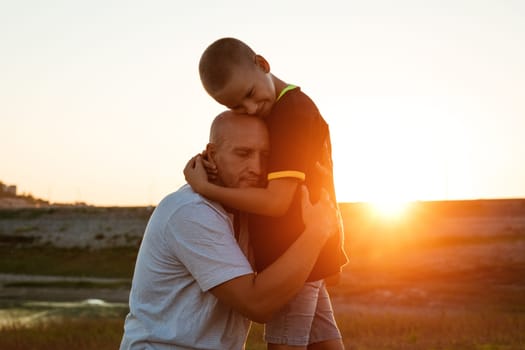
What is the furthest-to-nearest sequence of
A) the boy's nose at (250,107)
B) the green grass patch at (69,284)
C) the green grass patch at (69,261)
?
the green grass patch at (69,261) < the green grass patch at (69,284) < the boy's nose at (250,107)

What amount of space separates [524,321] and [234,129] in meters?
10.7

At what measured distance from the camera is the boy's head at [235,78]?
498 centimetres

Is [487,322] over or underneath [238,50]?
underneath

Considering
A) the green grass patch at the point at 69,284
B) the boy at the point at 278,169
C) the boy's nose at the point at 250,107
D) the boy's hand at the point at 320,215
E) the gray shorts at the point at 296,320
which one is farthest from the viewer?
the green grass patch at the point at 69,284

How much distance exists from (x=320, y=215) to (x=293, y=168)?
0.28m

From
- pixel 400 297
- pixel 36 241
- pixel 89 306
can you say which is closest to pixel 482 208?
pixel 400 297

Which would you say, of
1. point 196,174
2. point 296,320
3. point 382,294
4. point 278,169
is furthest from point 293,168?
point 382,294

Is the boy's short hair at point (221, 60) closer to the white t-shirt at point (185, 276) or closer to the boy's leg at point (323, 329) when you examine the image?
the white t-shirt at point (185, 276)

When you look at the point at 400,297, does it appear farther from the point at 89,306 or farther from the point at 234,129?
the point at 234,129

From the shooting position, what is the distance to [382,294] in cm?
2800

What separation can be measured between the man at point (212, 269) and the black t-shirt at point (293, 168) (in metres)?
0.14

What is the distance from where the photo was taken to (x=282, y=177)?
4.86 metres

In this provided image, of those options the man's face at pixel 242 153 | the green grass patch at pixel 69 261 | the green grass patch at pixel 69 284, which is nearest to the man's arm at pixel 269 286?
the man's face at pixel 242 153

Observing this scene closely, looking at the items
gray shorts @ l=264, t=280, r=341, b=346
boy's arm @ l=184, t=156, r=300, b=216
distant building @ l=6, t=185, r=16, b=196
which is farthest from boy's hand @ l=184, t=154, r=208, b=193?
distant building @ l=6, t=185, r=16, b=196
